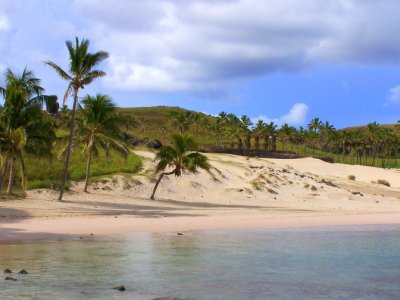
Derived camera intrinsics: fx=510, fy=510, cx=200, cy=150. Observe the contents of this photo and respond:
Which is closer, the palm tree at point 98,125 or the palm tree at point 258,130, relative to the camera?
the palm tree at point 98,125

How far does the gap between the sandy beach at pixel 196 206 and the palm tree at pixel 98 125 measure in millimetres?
3912

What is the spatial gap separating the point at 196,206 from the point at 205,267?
23.6 m

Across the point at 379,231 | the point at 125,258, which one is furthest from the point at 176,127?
the point at 125,258

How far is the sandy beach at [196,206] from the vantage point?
26422 mm

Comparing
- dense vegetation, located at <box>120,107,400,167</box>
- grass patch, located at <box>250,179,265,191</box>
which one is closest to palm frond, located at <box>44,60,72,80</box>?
grass patch, located at <box>250,179,265,191</box>

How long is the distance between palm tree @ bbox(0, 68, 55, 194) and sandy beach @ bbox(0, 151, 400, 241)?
10.8ft

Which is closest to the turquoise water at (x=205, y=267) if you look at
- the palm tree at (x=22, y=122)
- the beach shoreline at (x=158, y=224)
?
the beach shoreline at (x=158, y=224)

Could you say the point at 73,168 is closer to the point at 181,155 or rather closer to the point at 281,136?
the point at 181,155

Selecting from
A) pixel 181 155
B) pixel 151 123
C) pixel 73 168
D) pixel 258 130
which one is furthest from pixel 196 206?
pixel 151 123

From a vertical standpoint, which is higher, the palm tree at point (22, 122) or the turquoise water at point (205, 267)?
the palm tree at point (22, 122)

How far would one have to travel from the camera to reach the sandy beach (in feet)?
86.7

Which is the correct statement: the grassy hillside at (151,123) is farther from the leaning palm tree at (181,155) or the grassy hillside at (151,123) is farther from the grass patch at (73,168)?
the leaning palm tree at (181,155)

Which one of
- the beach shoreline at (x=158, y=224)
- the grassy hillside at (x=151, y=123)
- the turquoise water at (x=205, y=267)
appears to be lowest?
the beach shoreline at (x=158, y=224)

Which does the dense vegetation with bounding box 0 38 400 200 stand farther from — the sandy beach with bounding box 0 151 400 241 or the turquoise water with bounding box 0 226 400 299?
the turquoise water with bounding box 0 226 400 299
